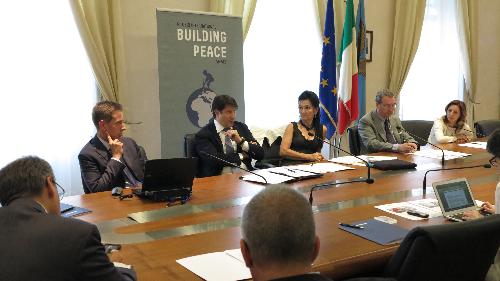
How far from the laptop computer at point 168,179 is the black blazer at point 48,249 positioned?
1.14 m

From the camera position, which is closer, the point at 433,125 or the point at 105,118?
the point at 105,118

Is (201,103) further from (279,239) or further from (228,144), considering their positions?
(279,239)

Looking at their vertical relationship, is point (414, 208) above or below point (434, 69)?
below

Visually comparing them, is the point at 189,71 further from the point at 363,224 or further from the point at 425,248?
the point at 425,248

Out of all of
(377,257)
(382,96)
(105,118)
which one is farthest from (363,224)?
(382,96)

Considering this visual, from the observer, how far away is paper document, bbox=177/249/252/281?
161 cm

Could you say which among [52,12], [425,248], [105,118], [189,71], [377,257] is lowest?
[377,257]

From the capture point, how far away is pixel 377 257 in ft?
6.02

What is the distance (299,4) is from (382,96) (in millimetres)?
1795

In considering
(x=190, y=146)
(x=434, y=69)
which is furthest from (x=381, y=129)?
(x=434, y=69)

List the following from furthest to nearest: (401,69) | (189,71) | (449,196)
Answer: (401,69)
(189,71)
(449,196)

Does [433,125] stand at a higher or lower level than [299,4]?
lower

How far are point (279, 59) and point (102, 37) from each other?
6.68 ft

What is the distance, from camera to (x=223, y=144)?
12.8ft
